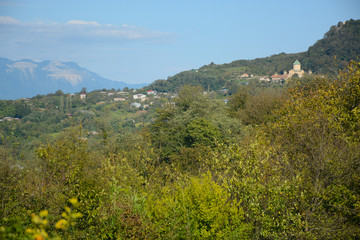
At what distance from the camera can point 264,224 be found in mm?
8859

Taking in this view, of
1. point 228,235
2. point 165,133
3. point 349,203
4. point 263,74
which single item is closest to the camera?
point 228,235

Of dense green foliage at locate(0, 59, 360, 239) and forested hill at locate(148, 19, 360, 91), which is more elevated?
forested hill at locate(148, 19, 360, 91)

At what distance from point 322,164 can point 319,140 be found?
113 centimetres

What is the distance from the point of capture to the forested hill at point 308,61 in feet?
409

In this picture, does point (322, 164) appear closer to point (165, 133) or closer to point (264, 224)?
Answer: point (264, 224)

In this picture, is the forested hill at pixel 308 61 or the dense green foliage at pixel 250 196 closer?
the dense green foliage at pixel 250 196

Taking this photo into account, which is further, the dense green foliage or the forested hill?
the forested hill

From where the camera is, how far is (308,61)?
142 meters

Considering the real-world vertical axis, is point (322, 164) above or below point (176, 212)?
above

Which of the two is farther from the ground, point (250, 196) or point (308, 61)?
point (308, 61)

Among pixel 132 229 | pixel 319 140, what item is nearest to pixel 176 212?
pixel 132 229

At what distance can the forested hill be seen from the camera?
125 metres

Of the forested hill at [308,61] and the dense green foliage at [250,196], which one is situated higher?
the forested hill at [308,61]

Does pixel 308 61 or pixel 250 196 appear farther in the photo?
pixel 308 61
